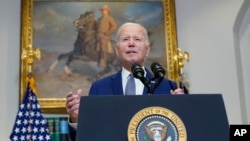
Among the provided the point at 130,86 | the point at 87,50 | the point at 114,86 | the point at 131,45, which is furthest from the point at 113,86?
the point at 87,50

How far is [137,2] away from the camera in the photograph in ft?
19.0

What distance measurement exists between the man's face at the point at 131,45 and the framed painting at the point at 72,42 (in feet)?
7.89

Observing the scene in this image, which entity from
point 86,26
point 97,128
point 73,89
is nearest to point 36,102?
point 73,89

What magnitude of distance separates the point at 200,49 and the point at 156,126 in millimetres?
4058

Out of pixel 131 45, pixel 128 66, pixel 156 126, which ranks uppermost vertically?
pixel 131 45

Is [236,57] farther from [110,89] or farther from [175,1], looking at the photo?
[110,89]

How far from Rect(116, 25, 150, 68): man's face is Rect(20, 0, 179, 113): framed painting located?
7.89 ft

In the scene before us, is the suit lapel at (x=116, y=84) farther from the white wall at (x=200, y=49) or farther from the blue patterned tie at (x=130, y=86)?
the white wall at (x=200, y=49)

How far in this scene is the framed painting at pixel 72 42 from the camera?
5.30 m

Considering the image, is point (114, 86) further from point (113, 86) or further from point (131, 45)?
point (131, 45)

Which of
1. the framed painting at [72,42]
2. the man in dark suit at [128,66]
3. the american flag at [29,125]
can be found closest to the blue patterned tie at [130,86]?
the man in dark suit at [128,66]

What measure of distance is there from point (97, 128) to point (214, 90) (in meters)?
3.95

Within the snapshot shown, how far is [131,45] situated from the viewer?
2.90 metres

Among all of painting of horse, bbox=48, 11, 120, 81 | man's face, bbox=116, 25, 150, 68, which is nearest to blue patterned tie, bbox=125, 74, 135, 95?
man's face, bbox=116, 25, 150, 68
